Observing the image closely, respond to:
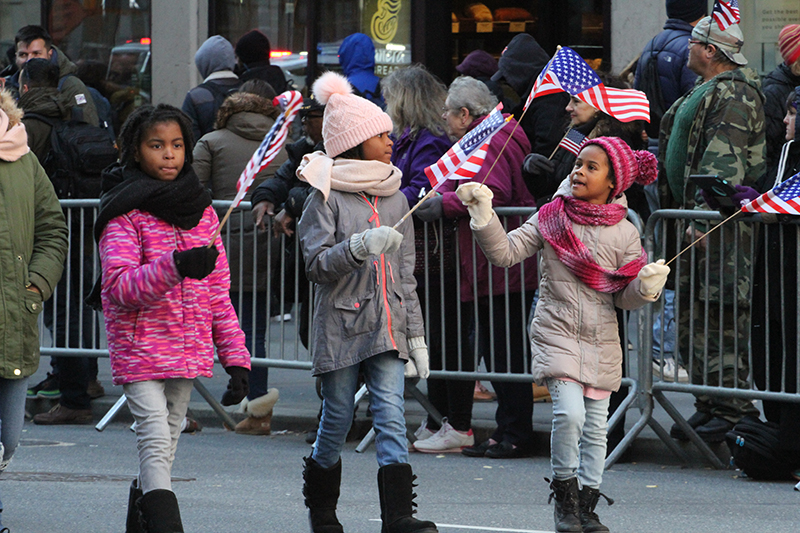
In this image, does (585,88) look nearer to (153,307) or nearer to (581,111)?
(581,111)

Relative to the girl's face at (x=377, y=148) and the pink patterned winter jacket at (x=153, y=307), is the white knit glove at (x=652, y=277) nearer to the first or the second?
the girl's face at (x=377, y=148)

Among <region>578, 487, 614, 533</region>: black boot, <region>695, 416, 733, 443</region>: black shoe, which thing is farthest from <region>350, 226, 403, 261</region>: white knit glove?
<region>695, 416, 733, 443</region>: black shoe

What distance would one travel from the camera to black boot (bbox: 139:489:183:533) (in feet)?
16.1

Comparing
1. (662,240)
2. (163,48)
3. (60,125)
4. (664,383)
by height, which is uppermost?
(163,48)

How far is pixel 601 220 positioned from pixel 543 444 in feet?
8.75

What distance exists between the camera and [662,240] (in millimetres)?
7164

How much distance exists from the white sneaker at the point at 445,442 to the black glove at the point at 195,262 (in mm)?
3183

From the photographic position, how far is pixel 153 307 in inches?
198

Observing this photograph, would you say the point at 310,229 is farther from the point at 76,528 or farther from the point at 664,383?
the point at 664,383

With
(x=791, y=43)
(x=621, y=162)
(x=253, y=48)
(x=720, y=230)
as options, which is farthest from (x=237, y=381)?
(x=253, y=48)

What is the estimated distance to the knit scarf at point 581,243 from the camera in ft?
17.9

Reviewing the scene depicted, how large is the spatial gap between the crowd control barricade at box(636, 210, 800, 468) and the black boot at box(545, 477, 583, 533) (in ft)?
6.12

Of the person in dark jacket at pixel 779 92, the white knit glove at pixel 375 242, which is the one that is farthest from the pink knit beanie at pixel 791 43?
the white knit glove at pixel 375 242

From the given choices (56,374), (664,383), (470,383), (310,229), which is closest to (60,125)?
(56,374)
